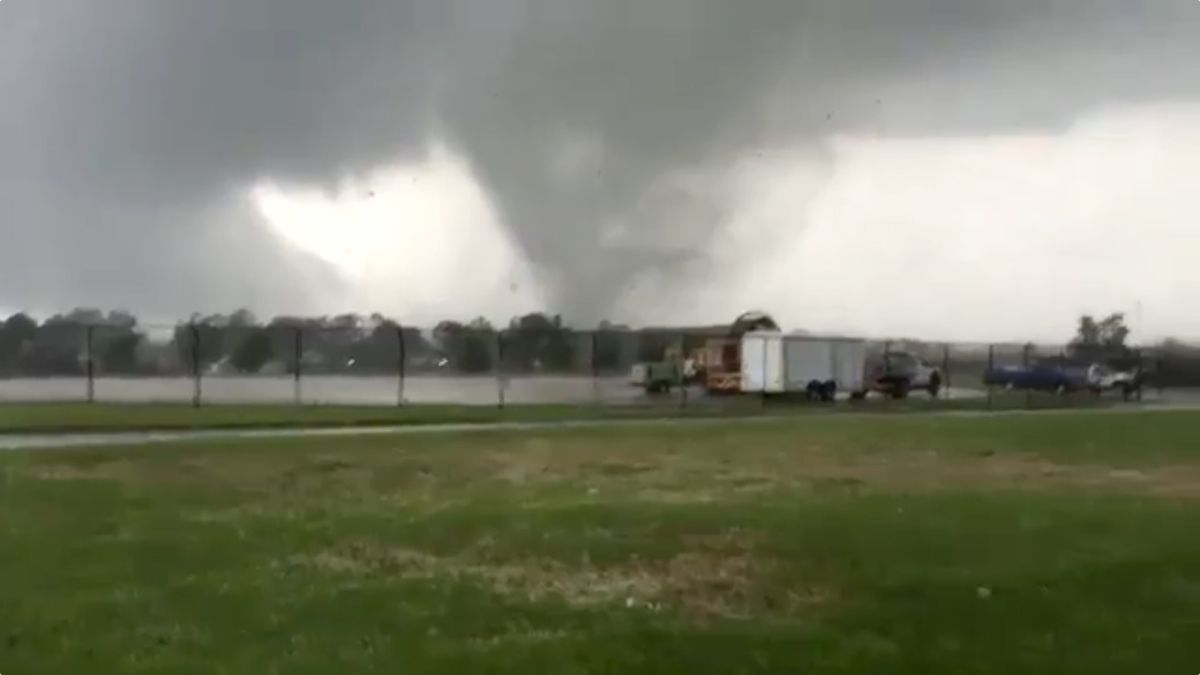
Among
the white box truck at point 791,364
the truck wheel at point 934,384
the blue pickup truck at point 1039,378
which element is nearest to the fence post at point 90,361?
the white box truck at point 791,364

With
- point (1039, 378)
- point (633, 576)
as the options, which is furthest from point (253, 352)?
point (1039, 378)

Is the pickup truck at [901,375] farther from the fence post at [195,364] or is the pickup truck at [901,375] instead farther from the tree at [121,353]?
the tree at [121,353]

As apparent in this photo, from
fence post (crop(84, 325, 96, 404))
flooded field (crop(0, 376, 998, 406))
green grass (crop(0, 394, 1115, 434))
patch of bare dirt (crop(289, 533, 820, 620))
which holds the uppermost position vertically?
fence post (crop(84, 325, 96, 404))

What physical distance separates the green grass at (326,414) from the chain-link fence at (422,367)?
1.34 metres

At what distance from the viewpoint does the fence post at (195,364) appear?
30109 millimetres

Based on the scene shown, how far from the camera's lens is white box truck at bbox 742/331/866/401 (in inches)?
1526

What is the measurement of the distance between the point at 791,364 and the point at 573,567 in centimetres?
2806

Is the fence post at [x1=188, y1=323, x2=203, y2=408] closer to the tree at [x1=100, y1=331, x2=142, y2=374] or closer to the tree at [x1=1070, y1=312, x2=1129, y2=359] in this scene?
the tree at [x1=100, y1=331, x2=142, y2=374]

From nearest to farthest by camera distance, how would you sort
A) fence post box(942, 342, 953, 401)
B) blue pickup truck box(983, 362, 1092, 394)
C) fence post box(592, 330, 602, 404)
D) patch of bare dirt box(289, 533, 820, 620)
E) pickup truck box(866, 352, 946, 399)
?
patch of bare dirt box(289, 533, 820, 620)
fence post box(592, 330, 602, 404)
pickup truck box(866, 352, 946, 399)
fence post box(942, 342, 953, 401)
blue pickup truck box(983, 362, 1092, 394)

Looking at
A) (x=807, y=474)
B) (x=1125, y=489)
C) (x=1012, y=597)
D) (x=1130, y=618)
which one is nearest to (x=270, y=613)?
(x=1012, y=597)

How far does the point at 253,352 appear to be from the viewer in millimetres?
35188

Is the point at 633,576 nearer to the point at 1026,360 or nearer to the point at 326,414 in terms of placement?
the point at 326,414

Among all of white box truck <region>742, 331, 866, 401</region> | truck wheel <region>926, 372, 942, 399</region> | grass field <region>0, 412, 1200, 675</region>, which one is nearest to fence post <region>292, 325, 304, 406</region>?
white box truck <region>742, 331, 866, 401</region>

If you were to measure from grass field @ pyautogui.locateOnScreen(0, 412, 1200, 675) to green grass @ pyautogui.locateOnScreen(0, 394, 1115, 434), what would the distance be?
17.9 feet
